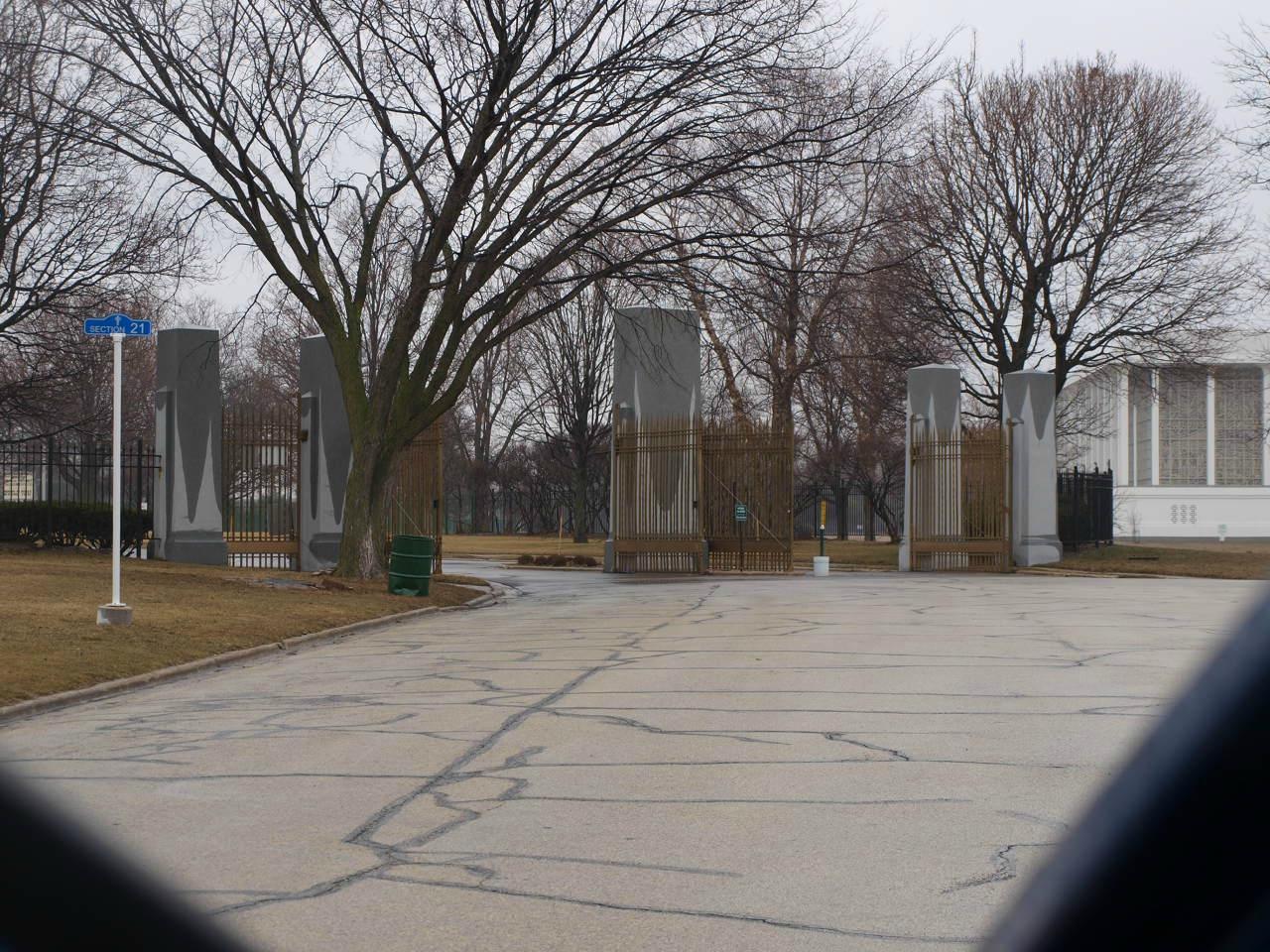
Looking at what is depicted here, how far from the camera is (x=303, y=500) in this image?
30094mm

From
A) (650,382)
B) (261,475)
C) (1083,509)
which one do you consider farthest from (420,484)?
(1083,509)

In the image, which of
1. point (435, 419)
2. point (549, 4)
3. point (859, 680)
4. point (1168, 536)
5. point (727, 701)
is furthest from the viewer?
point (1168, 536)

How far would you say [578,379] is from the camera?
5422 cm

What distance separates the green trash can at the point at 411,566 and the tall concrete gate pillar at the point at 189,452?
8648 millimetres

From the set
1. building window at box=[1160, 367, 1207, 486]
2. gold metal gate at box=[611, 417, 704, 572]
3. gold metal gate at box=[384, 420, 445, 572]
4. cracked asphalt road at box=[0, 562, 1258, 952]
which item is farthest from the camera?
building window at box=[1160, 367, 1207, 486]

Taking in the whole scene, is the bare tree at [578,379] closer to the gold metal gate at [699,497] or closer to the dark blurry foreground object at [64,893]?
the gold metal gate at [699,497]

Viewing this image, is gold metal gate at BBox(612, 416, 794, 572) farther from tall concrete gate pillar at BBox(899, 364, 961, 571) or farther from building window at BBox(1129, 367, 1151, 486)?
building window at BBox(1129, 367, 1151, 486)

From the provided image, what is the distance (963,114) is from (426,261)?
1924cm

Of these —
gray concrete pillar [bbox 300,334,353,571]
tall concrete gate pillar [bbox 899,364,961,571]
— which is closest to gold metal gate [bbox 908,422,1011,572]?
tall concrete gate pillar [bbox 899,364,961,571]

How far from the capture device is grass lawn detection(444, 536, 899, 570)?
1441 inches

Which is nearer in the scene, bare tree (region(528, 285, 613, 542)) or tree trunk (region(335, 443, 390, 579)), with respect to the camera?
tree trunk (region(335, 443, 390, 579))

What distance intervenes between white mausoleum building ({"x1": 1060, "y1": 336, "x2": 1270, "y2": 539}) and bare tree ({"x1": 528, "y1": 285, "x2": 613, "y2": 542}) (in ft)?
69.7

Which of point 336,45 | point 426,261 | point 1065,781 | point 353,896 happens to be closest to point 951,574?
point 426,261

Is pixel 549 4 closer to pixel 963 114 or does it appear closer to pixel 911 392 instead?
pixel 911 392
